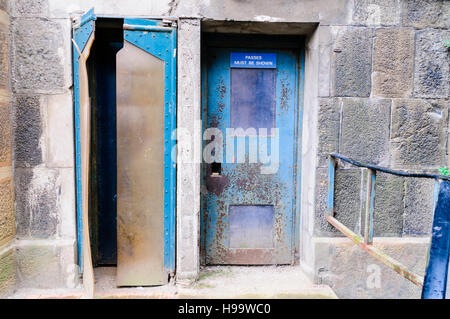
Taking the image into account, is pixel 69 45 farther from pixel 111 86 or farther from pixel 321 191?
pixel 321 191

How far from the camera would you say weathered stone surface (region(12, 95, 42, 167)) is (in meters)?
2.73

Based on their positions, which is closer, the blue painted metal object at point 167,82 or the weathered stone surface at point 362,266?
the blue painted metal object at point 167,82

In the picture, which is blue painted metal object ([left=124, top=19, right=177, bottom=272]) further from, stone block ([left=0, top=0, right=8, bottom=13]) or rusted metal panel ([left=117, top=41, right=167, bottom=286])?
stone block ([left=0, top=0, right=8, bottom=13])

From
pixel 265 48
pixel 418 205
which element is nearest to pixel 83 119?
pixel 265 48

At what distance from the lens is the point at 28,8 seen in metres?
2.69

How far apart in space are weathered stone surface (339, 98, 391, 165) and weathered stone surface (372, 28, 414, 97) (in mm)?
131

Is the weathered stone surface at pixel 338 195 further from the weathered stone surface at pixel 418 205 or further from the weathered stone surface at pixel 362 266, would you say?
the weathered stone surface at pixel 418 205

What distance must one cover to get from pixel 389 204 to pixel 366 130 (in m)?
0.72

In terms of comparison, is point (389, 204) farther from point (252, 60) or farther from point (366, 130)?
point (252, 60)

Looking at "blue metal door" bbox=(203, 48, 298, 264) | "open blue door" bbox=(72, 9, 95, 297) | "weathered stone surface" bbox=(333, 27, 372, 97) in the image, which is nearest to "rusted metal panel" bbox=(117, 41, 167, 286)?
"open blue door" bbox=(72, 9, 95, 297)

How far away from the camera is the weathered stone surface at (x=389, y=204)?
287 centimetres

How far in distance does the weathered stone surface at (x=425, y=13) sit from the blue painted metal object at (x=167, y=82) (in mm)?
2084

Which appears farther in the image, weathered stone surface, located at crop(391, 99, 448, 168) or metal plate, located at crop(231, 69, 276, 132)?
metal plate, located at crop(231, 69, 276, 132)

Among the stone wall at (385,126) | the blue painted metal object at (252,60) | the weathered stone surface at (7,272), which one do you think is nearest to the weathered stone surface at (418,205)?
the stone wall at (385,126)
